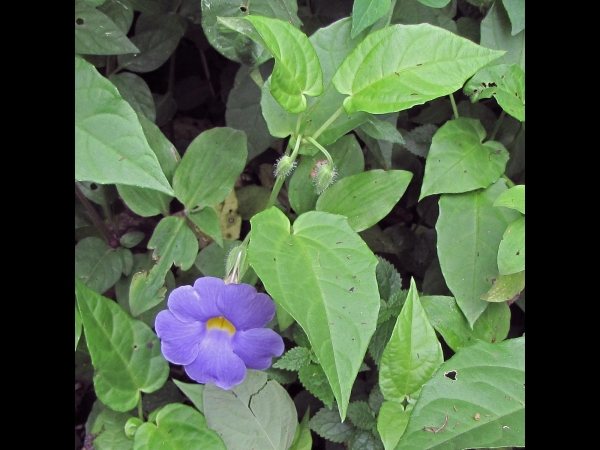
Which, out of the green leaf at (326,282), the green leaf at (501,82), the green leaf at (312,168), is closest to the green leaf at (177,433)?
the green leaf at (326,282)


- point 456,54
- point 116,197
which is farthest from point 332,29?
point 116,197

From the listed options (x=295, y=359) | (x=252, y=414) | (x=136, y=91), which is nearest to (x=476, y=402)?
(x=295, y=359)

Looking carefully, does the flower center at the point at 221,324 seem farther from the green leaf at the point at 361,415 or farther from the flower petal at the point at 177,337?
the green leaf at the point at 361,415

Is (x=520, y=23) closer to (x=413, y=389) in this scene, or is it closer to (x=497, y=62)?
(x=497, y=62)

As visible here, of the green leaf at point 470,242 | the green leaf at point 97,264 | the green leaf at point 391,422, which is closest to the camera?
the green leaf at point 391,422

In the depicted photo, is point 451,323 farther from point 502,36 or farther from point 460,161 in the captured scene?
point 502,36

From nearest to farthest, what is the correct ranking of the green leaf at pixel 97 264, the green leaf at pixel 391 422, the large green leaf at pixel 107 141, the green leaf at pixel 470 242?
1. the large green leaf at pixel 107 141
2. the green leaf at pixel 391 422
3. the green leaf at pixel 470 242
4. the green leaf at pixel 97 264

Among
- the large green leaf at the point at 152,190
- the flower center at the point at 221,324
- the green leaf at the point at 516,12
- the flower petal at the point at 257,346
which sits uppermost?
the green leaf at the point at 516,12
